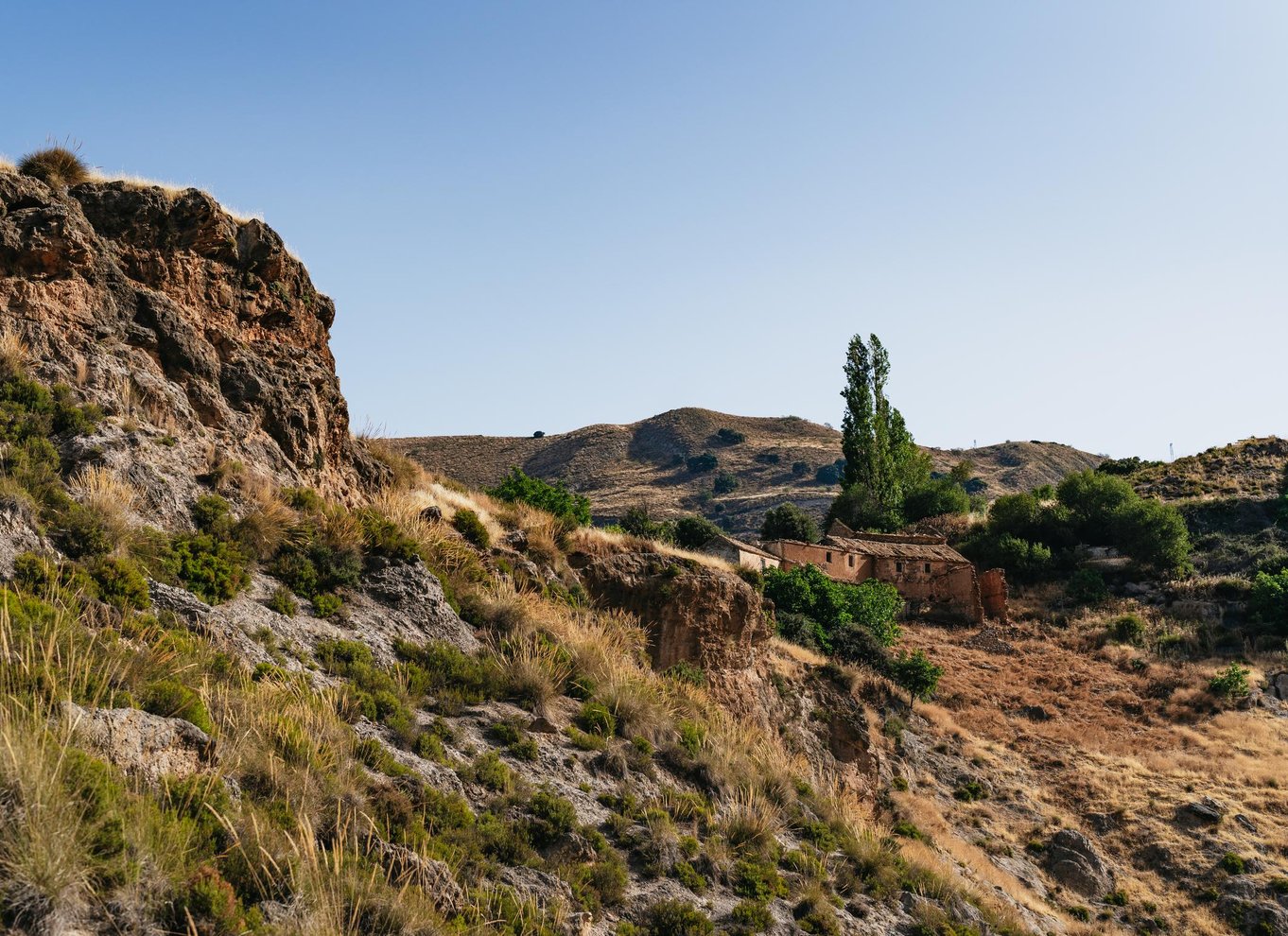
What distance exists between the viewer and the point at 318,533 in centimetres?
1211

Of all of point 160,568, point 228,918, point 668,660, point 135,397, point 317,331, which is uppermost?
point 317,331

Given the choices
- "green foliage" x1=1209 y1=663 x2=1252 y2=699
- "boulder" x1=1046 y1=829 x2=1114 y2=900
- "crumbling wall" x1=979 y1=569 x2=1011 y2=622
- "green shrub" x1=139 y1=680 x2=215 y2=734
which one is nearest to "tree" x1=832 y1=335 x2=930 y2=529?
"crumbling wall" x1=979 y1=569 x2=1011 y2=622

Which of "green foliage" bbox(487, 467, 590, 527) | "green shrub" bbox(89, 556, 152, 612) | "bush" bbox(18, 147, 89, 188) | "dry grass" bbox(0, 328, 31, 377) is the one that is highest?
"bush" bbox(18, 147, 89, 188)

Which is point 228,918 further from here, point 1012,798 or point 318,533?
point 1012,798

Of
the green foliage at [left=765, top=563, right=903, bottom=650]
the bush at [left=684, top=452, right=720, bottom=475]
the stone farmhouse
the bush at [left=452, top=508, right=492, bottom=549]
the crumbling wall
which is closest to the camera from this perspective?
the bush at [left=452, top=508, right=492, bottom=549]

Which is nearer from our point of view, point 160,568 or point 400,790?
point 400,790

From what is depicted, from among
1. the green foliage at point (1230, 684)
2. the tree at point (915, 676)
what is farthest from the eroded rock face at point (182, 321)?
the green foliage at point (1230, 684)

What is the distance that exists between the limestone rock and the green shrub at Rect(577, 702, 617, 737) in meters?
5.32

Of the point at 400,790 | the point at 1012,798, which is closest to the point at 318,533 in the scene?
the point at 400,790

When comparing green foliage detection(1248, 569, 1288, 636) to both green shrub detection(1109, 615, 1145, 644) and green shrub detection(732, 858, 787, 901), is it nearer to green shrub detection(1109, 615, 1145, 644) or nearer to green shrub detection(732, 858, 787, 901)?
green shrub detection(1109, 615, 1145, 644)

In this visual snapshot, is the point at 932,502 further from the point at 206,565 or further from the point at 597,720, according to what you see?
the point at 206,565

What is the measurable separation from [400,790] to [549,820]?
5.10 ft

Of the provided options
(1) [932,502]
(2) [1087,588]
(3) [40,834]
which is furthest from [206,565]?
(1) [932,502]

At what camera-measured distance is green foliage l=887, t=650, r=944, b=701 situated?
34.8 meters
